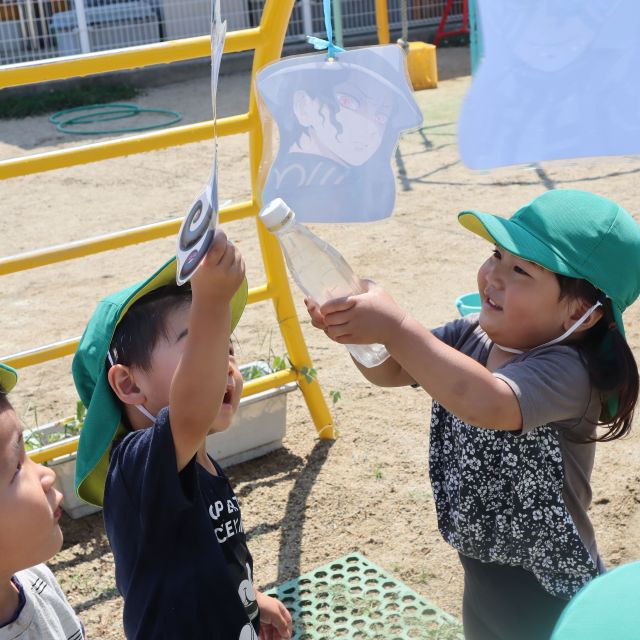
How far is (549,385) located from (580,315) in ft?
0.61

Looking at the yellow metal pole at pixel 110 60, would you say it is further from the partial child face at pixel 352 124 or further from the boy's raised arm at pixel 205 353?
the boy's raised arm at pixel 205 353

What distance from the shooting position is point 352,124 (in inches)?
75.7

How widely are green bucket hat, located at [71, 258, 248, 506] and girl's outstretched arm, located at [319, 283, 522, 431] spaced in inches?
8.7

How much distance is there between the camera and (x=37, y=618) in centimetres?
157

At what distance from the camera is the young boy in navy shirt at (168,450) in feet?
4.74

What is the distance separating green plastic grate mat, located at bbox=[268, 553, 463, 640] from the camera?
256cm

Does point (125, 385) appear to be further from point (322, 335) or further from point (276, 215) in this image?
point (322, 335)

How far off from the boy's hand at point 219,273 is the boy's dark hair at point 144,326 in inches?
11.7

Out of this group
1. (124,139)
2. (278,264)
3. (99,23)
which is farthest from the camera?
(99,23)

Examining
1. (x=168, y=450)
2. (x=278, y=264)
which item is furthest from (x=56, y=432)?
(x=168, y=450)

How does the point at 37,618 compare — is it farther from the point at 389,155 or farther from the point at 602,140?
the point at 602,140

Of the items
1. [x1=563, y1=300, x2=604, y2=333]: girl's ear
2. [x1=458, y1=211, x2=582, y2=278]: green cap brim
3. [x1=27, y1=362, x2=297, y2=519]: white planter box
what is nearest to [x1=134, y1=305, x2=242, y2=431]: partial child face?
[x1=458, y1=211, x2=582, y2=278]: green cap brim

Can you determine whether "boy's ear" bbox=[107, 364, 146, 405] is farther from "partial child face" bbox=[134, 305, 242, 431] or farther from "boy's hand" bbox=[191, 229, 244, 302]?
"boy's hand" bbox=[191, 229, 244, 302]

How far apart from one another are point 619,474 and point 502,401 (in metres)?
1.77
